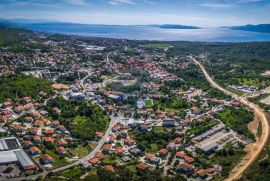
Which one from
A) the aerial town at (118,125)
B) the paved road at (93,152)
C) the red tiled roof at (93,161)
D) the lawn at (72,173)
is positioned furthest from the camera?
the red tiled roof at (93,161)

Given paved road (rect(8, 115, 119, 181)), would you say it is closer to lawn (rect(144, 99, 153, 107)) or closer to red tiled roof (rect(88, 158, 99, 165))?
red tiled roof (rect(88, 158, 99, 165))

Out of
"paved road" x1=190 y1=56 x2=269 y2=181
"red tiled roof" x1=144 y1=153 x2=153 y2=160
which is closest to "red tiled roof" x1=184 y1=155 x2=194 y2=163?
"red tiled roof" x1=144 y1=153 x2=153 y2=160

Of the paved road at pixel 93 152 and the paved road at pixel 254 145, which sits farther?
the paved road at pixel 254 145

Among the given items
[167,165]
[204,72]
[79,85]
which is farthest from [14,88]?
[204,72]

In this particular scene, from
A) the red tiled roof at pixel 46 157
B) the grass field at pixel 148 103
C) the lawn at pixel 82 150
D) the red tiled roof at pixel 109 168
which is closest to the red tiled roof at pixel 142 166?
the red tiled roof at pixel 109 168

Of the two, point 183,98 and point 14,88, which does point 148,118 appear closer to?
point 183,98

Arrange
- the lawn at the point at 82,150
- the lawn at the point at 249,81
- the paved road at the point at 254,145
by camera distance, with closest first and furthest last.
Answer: the paved road at the point at 254,145 < the lawn at the point at 82,150 < the lawn at the point at 249,81

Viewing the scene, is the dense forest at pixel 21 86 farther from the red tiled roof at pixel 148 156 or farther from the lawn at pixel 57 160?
the red tiled roof at pixel 148 156

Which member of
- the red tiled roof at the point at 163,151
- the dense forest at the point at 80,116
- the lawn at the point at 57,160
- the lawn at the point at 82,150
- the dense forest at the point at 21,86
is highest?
the dense forest at the point at 21,86

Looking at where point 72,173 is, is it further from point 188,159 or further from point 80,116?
point 80,116
